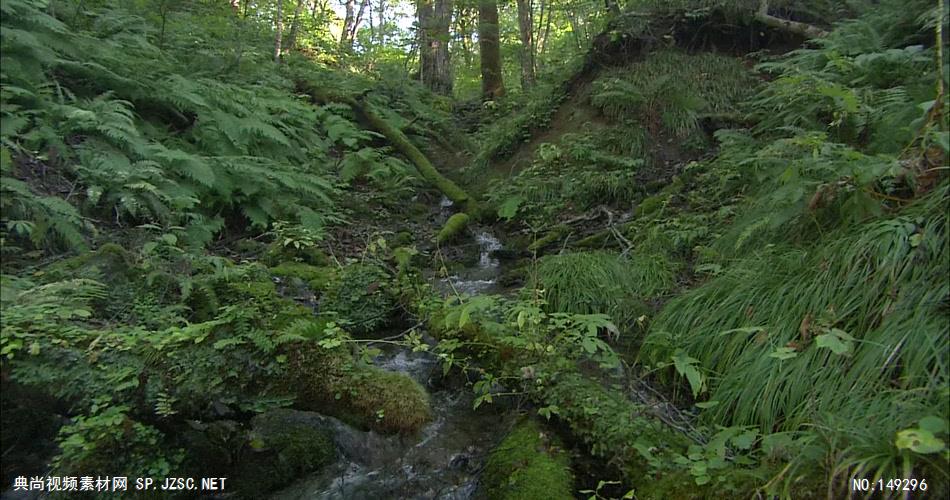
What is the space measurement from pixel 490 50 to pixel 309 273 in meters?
9.19

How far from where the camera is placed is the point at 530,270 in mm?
5320

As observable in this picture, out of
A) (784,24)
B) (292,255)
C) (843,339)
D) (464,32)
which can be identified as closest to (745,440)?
(843,339)

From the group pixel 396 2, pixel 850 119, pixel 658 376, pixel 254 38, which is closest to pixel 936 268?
pixel 658 376

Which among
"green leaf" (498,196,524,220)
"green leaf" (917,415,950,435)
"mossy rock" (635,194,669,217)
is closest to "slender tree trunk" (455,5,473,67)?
"green leaf" (498,196,524,220)

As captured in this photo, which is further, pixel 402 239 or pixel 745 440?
pixel 402 239

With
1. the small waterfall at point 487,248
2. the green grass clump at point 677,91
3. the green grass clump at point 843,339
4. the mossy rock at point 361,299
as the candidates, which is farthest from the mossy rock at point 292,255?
the green grass clump at point 677,91

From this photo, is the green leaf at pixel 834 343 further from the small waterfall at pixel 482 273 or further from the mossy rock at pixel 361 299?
the mossy rock at pixel 361 299

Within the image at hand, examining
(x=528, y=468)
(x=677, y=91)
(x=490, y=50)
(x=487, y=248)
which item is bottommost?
(x=528, y=468)

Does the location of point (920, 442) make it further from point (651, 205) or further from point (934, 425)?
point (651, 205)

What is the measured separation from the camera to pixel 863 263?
9.46 ft

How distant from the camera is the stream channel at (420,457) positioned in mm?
3004

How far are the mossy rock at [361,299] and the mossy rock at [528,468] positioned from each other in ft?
6.80

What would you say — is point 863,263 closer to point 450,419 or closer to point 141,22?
point 450,419

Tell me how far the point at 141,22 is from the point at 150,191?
12.5ft
